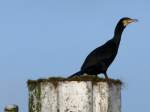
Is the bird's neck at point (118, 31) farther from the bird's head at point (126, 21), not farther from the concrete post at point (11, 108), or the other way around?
the concrete post at point (11, 108)

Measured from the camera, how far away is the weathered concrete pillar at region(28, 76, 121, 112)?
1480cm

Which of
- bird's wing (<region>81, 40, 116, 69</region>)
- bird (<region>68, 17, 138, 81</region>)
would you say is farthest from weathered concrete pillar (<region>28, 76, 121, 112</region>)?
bird's wing (<region>81, 40, 116, 69</region>)

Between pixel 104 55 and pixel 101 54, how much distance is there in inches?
4.4

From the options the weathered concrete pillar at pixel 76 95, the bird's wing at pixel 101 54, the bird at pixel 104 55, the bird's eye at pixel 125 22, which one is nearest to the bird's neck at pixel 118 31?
the bird at pixel 104 55

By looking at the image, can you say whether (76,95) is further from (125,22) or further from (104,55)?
(125,22)

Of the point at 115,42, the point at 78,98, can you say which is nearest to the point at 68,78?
the point at 78,98

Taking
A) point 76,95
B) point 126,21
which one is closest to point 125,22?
point 126,21

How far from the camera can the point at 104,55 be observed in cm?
1828

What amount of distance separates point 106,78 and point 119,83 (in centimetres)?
31

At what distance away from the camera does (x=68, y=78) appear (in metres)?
15.0

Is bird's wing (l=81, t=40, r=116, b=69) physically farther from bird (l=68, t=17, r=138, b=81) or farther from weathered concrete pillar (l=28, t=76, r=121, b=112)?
weathered concrete pillar (l=28, t=76, r=121, b=112)

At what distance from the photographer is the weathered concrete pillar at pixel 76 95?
583 inches

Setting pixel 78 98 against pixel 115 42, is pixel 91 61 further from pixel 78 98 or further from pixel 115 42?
pixel 78 98

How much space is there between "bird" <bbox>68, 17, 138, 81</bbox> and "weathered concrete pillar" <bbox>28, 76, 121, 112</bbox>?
1521mm
